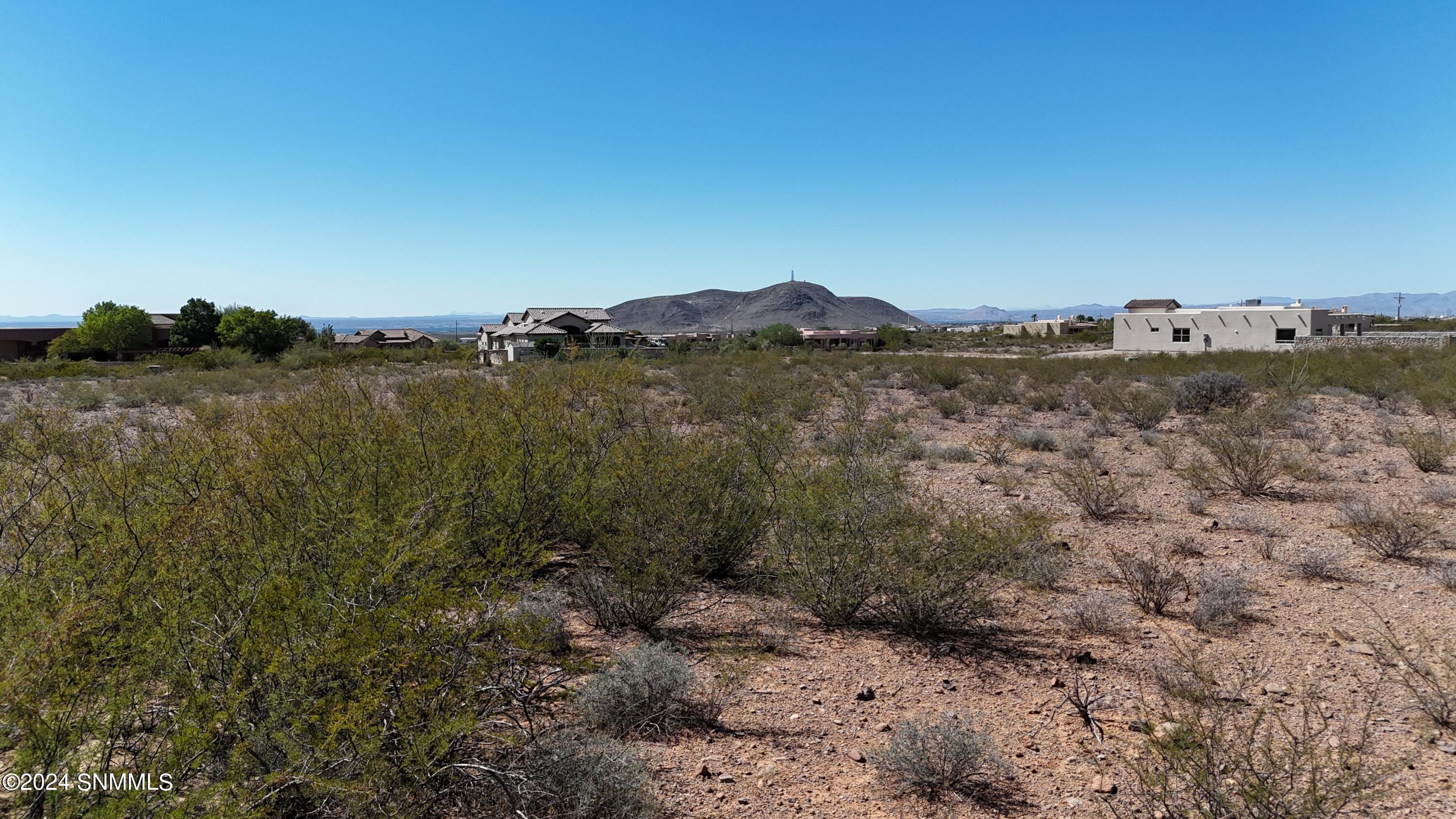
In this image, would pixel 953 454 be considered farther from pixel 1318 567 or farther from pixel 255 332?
pixel 255 332

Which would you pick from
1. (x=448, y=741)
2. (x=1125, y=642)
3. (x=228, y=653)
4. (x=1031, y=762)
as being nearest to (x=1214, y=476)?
(x=1125, y=642)

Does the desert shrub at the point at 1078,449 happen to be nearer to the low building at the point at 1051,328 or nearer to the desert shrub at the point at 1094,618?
the desert shrub at the point at 1094,618

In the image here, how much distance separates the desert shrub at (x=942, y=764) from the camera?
4.06 m

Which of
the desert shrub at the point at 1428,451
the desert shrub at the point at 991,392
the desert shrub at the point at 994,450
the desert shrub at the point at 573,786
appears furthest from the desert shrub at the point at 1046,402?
the desert shrub at the point at 573,786

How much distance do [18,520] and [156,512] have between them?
0.61 meters

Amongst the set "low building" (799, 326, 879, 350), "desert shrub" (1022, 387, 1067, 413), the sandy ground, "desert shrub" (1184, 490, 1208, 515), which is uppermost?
"low building" (799, 326, 879, 350)

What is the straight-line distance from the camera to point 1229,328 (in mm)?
46656

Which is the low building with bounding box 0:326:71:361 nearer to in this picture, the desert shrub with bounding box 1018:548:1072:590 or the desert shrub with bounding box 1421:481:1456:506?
the desert shrub with bounding box 1018:548:1072:590

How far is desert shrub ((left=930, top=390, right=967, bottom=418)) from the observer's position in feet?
63.8

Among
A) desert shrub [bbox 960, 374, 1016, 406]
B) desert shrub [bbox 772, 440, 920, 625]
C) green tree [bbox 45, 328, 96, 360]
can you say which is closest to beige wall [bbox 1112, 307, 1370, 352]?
desert shrub [bbox 960, 374, 1016, 406]

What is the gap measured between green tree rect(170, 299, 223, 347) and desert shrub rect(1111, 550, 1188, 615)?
63998mm

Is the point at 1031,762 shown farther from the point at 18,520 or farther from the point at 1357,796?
the point at 18,520

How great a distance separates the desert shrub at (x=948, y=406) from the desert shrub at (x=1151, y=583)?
40.1ft

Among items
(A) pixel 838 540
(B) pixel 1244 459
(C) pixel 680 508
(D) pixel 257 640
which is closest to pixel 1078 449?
(B) pixel 1244 459
